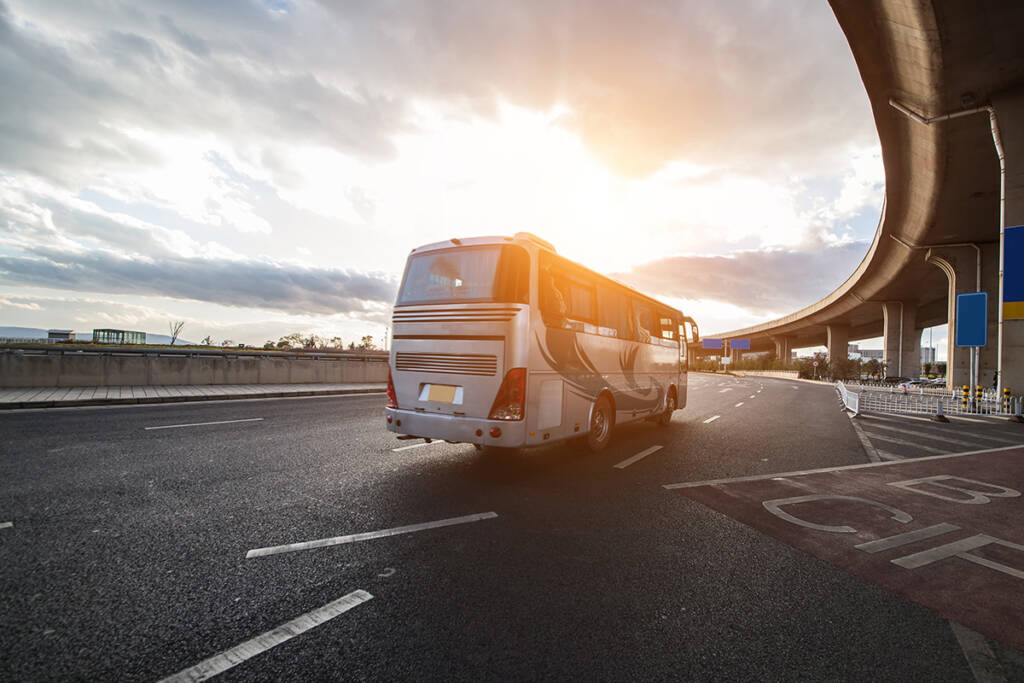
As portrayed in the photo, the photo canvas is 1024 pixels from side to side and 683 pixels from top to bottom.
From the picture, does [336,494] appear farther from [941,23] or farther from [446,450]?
[941,23]

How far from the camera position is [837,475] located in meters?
6.75

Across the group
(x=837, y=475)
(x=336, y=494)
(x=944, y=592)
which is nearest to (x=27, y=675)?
(x=336, y=494)

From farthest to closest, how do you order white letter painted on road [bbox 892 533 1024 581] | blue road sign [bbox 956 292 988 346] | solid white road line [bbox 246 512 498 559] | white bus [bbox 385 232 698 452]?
blue road sign [bbox 956 292 988 346] → white bus [bbox 385 232 698 452] → white letter painted on road [bbox 892 533 1024 581] → solid white road line [bbox 246 512 498 559]

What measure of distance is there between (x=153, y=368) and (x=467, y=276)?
15022 millimetres

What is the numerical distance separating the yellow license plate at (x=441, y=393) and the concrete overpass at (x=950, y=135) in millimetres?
15532

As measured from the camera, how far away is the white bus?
18.9 ft

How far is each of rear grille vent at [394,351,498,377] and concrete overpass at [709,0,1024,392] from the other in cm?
1510

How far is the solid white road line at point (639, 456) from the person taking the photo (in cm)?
698

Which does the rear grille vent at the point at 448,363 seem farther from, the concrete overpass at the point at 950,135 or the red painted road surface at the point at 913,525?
the concrete overpass at the point at 950,135

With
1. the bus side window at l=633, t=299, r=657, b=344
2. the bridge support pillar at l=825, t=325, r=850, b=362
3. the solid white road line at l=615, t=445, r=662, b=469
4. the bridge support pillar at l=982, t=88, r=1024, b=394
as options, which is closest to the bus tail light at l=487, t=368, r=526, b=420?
the solid white road line at l=615, t=445, r=662, b=469

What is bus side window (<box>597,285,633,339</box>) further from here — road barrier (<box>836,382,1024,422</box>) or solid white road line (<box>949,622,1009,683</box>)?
road barrier (<box>836,382,1024,422</box>)

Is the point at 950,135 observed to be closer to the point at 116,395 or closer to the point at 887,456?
the point at 887,456

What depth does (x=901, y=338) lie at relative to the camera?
5003 centimetres

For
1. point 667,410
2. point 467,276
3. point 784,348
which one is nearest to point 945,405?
point 667,410
